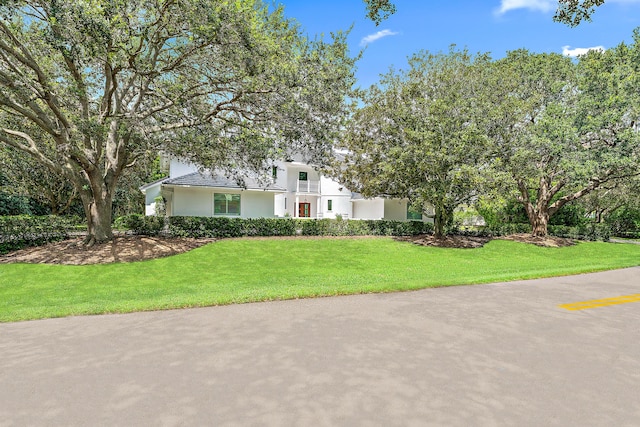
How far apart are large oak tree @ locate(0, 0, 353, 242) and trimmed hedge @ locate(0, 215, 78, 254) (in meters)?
2.95

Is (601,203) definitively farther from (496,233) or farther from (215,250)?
(215,250)

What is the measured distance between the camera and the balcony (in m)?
33.1

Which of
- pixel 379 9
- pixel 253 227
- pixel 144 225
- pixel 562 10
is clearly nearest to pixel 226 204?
pixel 253 227

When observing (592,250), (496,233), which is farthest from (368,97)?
(592,250)

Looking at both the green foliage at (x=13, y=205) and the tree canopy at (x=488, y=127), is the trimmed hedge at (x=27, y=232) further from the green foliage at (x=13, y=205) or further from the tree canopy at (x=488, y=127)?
the tree canopy at (x=488, y=127)

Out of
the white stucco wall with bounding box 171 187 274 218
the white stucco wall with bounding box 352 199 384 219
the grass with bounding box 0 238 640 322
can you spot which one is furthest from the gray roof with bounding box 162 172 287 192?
the white stucco wall with bounding box 352 199 384 219

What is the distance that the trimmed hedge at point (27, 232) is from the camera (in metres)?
14.5

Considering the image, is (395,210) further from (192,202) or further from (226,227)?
(192,202)

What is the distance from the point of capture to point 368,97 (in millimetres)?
21344

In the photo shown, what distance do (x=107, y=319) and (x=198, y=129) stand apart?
10497 millimetres

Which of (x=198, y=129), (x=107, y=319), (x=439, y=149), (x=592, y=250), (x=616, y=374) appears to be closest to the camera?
(x=616, y=374)

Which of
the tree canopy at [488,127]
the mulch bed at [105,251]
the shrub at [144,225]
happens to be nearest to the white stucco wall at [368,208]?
the tree canopy at [488,127]

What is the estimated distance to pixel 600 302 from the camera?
7000 mm

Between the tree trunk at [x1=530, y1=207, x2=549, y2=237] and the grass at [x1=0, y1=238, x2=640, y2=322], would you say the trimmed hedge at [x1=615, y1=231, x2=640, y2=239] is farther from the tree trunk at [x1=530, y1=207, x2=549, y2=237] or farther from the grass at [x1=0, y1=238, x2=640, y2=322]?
the grass at [x1=0, y1=238, x2=640, y2=322]
